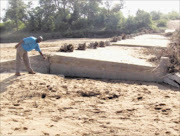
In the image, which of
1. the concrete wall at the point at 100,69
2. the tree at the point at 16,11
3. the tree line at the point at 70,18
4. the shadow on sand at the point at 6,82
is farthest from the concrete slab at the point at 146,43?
the tree at the point at 16,11

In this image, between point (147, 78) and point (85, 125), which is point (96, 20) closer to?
point (147, 78)

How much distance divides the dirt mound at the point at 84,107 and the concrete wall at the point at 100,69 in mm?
359

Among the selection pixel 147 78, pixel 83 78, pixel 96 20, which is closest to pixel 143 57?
pixel 147 78

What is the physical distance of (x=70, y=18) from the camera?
27.2m

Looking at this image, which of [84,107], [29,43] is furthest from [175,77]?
[29,43]

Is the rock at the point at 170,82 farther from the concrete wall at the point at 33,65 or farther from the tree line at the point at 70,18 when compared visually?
the tree line at the point at 70,18

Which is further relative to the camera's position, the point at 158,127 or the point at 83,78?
the point at 83,78

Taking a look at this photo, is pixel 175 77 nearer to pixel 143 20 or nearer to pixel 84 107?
pixel 84 107

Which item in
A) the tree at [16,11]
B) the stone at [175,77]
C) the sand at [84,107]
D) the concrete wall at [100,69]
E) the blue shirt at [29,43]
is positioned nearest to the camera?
the sand at [84,107]

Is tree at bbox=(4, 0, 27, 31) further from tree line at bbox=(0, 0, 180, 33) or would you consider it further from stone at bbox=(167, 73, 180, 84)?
stone at bbox=(167, 73, 180, 84)

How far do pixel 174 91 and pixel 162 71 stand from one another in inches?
39.6

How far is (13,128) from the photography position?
3867mm

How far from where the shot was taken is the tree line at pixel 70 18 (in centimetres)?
2409

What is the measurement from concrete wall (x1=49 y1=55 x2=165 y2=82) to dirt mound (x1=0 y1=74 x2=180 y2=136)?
0.36 metres
